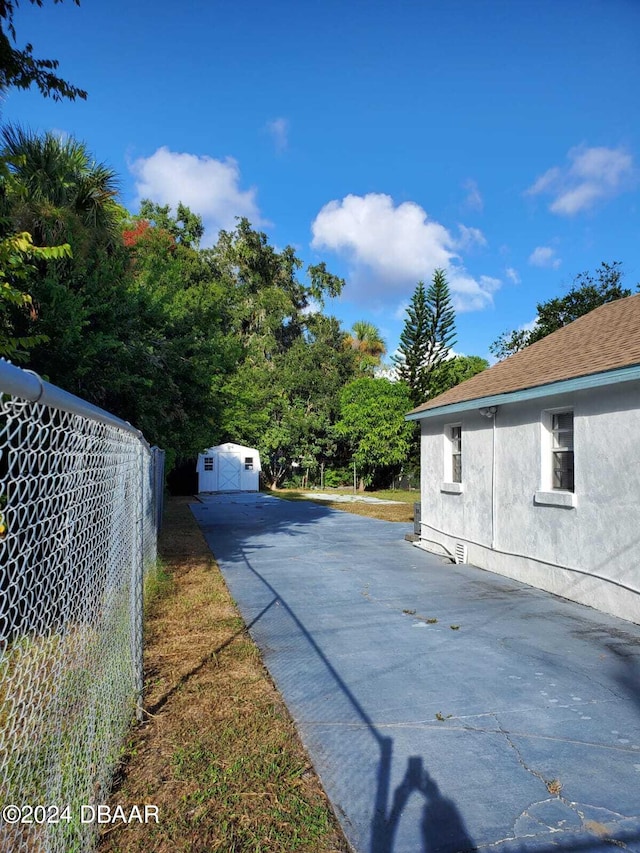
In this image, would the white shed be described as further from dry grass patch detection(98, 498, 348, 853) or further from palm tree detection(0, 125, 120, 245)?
dry grass patch detection(98, 498, 348, 853)

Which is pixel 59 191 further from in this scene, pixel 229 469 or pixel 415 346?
pixel 229 469

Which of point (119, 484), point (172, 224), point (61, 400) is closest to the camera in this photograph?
point (61, 400)

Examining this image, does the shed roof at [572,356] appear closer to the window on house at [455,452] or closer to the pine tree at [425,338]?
the window on house at [455,452]

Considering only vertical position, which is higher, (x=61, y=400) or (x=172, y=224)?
(x=172, y=224)

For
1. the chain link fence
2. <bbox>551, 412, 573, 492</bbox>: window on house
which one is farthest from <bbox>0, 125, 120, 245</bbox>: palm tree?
<bbox>551, 412, 573, 492</bbox>: window on house

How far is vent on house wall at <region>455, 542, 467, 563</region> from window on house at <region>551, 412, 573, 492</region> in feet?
→ 8.16

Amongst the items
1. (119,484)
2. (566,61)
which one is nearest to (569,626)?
(119,484)

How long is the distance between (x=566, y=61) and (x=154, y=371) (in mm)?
8587

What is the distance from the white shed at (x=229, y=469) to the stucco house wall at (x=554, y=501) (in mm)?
20474

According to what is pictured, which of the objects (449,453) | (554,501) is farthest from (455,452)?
(554,501)

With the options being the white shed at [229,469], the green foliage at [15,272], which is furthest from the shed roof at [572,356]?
the white shed at [229,469]

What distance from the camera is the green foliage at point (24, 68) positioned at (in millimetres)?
4883

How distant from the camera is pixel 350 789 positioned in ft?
8.79

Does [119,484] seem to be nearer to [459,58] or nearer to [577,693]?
[577,693]
